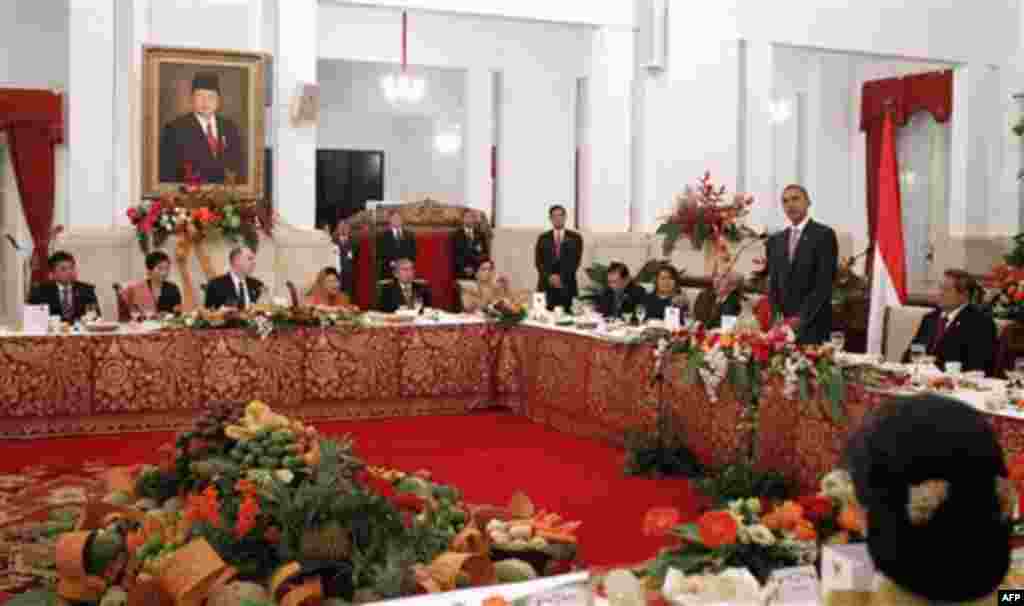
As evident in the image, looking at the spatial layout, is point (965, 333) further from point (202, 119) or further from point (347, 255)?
point (347, 255)

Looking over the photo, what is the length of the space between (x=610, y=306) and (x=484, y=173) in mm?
6940

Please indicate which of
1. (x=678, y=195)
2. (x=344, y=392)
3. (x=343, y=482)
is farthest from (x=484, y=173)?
(x=343, y=482)

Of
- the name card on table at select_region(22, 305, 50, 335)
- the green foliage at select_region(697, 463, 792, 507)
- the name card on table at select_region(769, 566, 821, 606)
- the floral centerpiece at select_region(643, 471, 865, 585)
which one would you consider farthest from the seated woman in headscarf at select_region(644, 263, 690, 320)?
the name card on table at select_region(769, 566, 821, 606)

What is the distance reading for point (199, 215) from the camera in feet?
35.0

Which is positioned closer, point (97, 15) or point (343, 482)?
point (343, 482)

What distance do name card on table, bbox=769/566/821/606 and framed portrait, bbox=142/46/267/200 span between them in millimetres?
9279

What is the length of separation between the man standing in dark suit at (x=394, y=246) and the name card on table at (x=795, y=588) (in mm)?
10221

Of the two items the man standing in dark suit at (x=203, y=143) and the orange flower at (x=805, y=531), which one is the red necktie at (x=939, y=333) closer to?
the orange flower at (x=805, y=531)

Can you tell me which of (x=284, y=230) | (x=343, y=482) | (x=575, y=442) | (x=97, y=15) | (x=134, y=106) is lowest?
(x=575, y=442)

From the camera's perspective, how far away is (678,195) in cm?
1271

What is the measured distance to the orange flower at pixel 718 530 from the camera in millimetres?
2650

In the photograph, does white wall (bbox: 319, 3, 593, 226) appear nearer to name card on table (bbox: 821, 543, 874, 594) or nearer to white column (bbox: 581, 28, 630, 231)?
white column (bbox: 581, 28, 630, 231)

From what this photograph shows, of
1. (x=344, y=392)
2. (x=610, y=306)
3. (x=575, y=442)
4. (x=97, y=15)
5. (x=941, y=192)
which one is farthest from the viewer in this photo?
(x=941, y=192)

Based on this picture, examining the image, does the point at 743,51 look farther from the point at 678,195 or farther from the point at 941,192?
the point at 941,192
